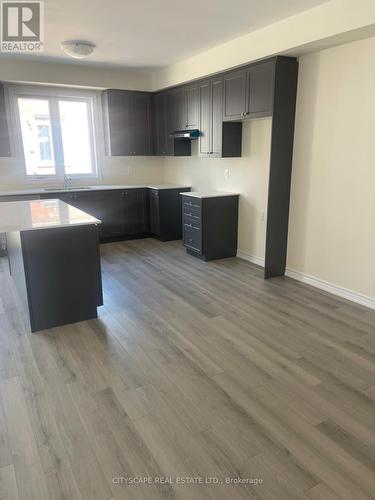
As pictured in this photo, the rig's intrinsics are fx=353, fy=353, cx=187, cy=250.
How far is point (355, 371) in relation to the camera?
246 centimetres

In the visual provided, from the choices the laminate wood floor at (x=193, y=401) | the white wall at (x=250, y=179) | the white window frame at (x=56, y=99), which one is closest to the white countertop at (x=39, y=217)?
the laminate wood floor at (x=193, y=401)

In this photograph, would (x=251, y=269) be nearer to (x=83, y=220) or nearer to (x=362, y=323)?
(x=362, y=323)

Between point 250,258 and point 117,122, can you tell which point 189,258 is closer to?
point 250,258

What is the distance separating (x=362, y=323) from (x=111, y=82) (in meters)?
5.22

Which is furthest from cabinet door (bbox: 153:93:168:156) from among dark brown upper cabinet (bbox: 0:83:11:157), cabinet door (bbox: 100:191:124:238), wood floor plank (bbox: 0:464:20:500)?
wood floor plank (bbox: 0:464:20:500)

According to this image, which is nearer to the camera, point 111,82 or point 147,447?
point 147,447

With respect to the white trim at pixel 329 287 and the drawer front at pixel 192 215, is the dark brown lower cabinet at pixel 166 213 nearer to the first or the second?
the drawer front at pixel 192 215

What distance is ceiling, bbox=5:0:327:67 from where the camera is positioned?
10.3 feet

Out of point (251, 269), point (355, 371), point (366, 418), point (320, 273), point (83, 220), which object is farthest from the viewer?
point (251, 269)

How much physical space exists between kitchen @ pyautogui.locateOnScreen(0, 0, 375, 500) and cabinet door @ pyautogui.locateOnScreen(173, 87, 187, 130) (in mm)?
41

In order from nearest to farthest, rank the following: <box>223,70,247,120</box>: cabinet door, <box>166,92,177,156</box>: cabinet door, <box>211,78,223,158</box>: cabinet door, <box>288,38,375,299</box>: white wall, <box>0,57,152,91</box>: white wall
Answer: <box>288,38,375,299</box>: white wall, <box>223,70,247,120</box>: cabinet door, <box>211,78,223,158</box>: cabinet door, <box>0,57,152,91</box>: white wall, <box>166,92,177,156</box>: cabinet door

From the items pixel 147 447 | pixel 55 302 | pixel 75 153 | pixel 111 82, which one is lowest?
pixel 147 447

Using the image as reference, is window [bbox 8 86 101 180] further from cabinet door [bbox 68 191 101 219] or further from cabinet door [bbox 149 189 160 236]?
cabinet door [bbox 149 189 160 236]

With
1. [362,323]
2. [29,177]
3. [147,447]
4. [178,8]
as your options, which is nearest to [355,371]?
[362,323]
